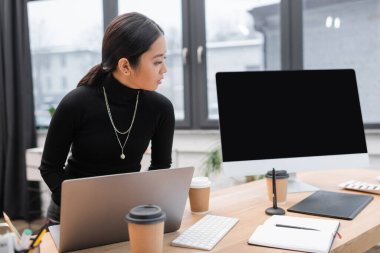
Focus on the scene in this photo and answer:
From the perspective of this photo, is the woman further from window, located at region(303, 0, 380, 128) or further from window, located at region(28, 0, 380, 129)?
window, located at region(303, 0, 380, 128)

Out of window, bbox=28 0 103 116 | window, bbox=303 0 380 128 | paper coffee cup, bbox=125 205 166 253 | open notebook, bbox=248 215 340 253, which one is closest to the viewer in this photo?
paper coffee cup, bbox=125 205 166 253

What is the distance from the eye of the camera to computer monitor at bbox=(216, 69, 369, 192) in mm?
1429

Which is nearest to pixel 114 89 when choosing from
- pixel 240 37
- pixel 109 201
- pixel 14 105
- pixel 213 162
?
pixel 109 201

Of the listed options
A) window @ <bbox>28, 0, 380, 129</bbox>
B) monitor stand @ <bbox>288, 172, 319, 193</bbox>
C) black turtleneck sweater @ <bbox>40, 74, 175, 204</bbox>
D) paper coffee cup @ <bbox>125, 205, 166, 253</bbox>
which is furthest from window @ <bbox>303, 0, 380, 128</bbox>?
paper coffee cup @ <bbox>125, 205, 166, 253</bbox>

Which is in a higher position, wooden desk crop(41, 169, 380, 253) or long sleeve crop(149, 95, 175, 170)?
long sleeve crop(149, 95, 175, 170)

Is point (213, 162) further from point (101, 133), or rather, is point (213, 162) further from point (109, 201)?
point (109, 201)

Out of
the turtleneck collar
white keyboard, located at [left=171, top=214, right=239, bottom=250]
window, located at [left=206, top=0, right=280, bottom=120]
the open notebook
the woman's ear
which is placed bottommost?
white keyboard, located at [left=171, top=214, right=239, bottom=250]

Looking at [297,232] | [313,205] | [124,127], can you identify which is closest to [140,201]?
[297,232]

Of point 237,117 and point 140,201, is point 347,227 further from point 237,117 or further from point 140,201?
point 140,201

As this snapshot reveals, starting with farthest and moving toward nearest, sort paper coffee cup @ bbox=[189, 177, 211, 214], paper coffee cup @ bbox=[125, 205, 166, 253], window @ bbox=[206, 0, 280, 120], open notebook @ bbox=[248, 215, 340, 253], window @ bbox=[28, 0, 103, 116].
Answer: window @ bbox=[28, 0, 103, 116]
window @ bbox=[206, 0, 280, 120]
paper coffee cup @ bbox=[189, 177, 211, 214]
open notebook @ bbox=[248, 215, 340, 253]
paper coffee cup @ bbox=[125, 205, 166, 253]

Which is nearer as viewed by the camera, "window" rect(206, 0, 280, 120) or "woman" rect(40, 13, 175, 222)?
"woman" rect(40, 13, 175, 222)

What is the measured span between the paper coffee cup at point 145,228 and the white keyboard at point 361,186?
99 centimetres

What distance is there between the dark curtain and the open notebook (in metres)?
3.09

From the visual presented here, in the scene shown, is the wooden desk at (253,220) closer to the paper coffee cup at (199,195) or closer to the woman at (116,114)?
the paper coffee cup at (199,195)
